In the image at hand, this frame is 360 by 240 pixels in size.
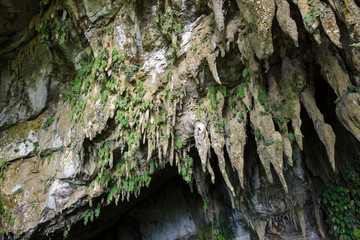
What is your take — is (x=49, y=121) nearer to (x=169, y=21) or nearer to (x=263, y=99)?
(x=169, y=21)

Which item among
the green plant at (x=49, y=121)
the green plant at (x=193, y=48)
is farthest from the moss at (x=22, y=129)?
the green plant at (x=193, y=48)

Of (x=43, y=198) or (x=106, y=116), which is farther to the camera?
(x=43, y=198)

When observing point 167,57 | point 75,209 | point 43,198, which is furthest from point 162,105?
point 43,198

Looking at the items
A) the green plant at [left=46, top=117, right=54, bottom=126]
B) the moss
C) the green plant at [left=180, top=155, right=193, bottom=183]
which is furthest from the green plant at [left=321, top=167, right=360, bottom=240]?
the moss

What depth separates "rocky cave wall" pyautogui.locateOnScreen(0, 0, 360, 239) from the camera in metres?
3.86

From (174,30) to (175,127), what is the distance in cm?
197

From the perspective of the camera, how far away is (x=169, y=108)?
4891 millimetres

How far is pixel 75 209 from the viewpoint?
19.1ft

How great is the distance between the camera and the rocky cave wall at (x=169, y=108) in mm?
3863

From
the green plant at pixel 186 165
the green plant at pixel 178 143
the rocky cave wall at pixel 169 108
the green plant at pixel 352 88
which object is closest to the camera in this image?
the green plant at pixel 352 88

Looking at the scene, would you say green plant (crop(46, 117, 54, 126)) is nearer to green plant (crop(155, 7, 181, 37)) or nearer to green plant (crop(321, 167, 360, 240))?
green plant (crop(155, 7, 181, 37))

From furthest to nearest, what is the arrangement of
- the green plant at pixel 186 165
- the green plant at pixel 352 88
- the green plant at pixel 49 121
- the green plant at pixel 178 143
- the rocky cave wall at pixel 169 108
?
the green plant at pixel 49 121
the green plant at pixel 186 165
the green plant at pixel 178 143
the rocky cave wall at pixel 169 108
the green plant at pixel 352 88

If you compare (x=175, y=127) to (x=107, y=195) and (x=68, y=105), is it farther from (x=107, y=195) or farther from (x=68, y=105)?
(x=68, y=105)

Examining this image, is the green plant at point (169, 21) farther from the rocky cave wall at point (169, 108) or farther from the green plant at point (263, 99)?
the green plant at point (263, 99)
